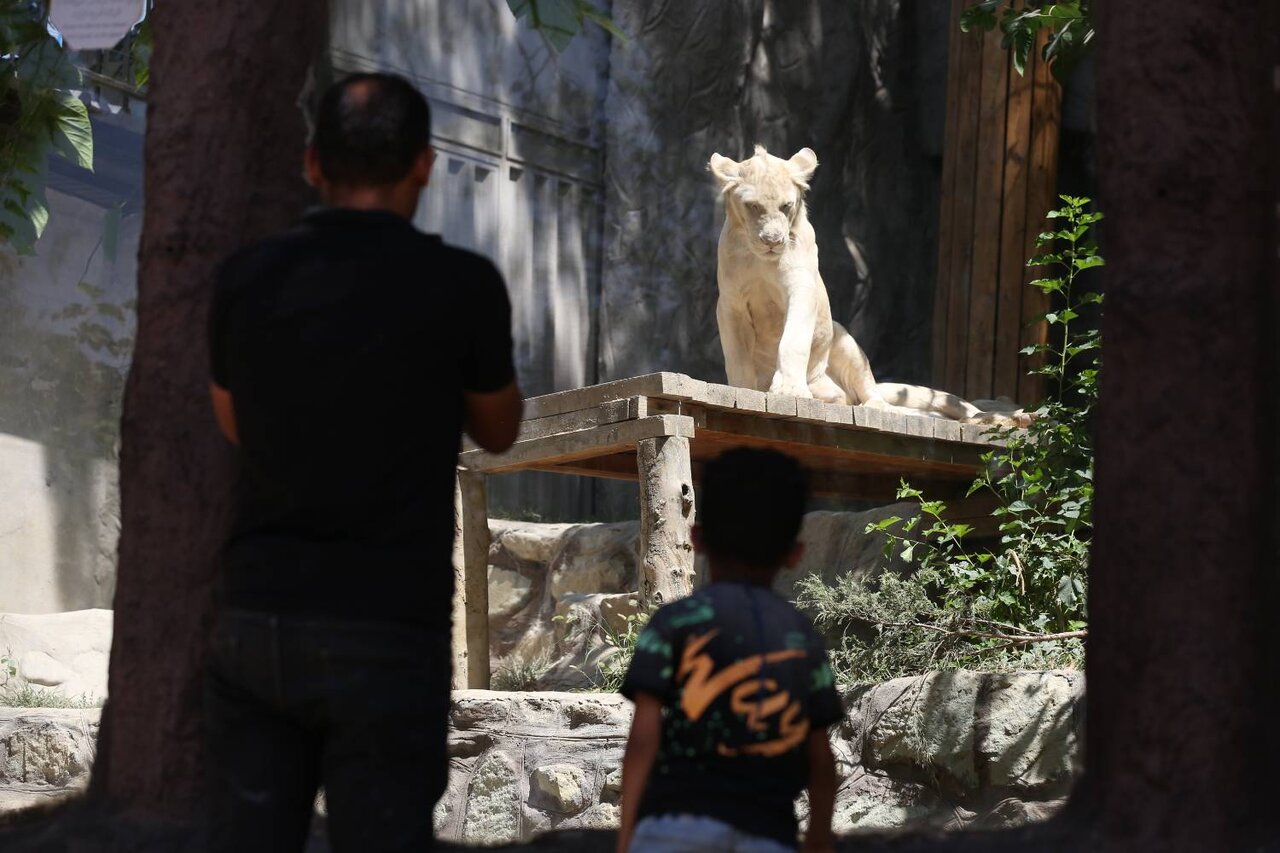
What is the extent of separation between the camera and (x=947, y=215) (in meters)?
10.5

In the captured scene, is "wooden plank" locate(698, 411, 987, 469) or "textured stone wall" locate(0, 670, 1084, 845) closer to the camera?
"textured stone wall" locate(0, 670, 1084, 845)

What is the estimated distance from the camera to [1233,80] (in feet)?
8.77

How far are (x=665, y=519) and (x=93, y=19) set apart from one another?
362 centimetres

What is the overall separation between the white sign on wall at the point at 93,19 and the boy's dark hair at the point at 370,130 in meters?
1.38

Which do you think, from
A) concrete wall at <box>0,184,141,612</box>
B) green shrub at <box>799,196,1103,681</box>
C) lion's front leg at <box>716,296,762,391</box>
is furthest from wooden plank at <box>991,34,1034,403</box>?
concrete wall at <box>0,184,141,612</box>

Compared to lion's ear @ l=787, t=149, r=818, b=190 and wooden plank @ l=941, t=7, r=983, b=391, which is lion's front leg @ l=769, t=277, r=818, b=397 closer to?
lion's ear @ l=787, t=149, r=818, b=190

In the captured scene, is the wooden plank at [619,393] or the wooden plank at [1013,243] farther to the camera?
the wooden plank at [1013,243]

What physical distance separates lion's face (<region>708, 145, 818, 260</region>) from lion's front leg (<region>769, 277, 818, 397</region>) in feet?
0.79

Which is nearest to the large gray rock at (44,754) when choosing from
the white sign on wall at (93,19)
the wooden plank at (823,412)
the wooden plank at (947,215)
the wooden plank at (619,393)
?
the wooden plank at (619,393)

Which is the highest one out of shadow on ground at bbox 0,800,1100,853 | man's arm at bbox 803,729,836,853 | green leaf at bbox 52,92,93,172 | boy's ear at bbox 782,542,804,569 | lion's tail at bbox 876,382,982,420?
green leaf at bbox 52,92,93,172

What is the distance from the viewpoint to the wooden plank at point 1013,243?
9.86 meters

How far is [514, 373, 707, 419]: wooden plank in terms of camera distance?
6.57 meters

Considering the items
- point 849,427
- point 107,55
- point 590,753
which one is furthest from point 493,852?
point 107,55

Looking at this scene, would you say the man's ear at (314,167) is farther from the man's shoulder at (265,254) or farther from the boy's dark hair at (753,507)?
the boy's dark hair at (753,507)
